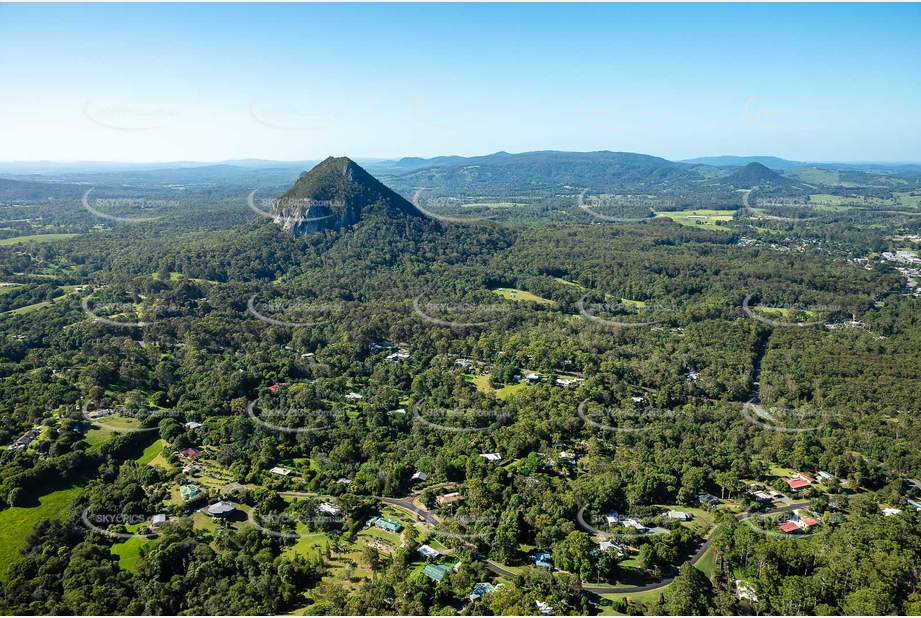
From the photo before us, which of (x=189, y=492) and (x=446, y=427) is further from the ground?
(x=446, y=427)

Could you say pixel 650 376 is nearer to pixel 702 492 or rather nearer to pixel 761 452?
pixel 761 452

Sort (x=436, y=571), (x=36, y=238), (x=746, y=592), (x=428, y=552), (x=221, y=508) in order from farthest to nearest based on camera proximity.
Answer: (x=36, y=238) < (x=221, y=508) < (x=428, y=552) < (x=436, y=571) < (x=746, y=592)

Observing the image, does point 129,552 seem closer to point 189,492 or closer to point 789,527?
point 189,492

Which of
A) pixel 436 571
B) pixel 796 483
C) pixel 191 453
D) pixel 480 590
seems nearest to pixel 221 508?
pixel 191 453

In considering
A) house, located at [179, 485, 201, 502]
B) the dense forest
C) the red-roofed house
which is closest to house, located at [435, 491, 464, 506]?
the dense forest

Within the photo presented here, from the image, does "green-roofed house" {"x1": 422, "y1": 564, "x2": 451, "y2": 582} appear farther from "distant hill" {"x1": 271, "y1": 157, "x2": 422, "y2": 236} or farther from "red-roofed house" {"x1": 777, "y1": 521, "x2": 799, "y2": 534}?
"distant hill" {"x1": 271, "y1": 157, "x2": 422, "y2": 236}
